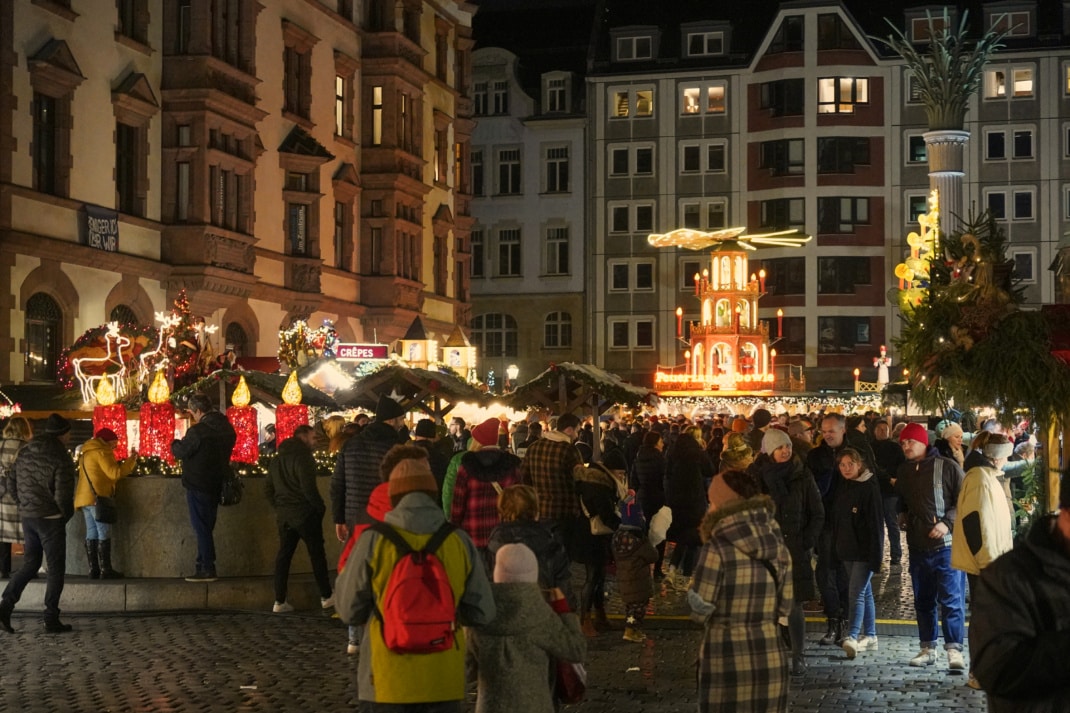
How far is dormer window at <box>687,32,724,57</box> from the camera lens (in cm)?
6656

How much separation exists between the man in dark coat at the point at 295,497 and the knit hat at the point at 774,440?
418 centimetres

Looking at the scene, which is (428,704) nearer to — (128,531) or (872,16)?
(128,531)

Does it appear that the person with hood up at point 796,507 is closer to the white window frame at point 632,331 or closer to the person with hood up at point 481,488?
the person with hood up at point 481,488

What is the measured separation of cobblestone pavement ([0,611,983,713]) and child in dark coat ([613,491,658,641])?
21 cm

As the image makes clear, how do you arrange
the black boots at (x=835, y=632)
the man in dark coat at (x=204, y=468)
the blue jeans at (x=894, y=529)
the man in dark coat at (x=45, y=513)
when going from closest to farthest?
1. the black boots at (x=835, y=632)
2. the man in dark coat at (x=45, y=513)
3. the blue jeans at (x=894, y=529)
4. the man in dark coat at (x=204, y=468)

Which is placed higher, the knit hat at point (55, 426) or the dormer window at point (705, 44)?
the dormer window at point (705, 44)

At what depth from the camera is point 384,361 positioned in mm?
33750

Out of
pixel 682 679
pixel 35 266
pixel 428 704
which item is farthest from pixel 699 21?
pixel 428 704

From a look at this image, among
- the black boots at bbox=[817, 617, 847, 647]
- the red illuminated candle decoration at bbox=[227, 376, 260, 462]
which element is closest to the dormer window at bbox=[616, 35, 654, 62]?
the red illuminated candle decoration at bbox=[227, 376, 260, 462]

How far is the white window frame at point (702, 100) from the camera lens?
6631 centimetres

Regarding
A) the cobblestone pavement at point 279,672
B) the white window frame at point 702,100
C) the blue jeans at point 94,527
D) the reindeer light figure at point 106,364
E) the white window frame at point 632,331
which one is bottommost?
the cobblestone pavement at point 279,672

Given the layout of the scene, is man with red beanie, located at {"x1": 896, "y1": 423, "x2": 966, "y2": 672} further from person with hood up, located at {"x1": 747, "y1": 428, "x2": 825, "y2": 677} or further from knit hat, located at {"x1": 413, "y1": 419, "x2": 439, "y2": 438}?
knit hat, located at {"x1": 413, "y1": 419, "x2": 439, "y2": 438}

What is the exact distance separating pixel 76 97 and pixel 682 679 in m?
23.5

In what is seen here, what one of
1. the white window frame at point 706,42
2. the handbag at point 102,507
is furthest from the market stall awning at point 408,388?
the white window frame at point 706,42
